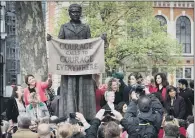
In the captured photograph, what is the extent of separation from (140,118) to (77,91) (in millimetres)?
2089

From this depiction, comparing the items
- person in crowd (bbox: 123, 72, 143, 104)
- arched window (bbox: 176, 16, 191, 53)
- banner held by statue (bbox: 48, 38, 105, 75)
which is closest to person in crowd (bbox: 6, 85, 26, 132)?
banner held by statue (bbox: 48, 38, 105, 75)

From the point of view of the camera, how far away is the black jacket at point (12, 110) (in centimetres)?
1022

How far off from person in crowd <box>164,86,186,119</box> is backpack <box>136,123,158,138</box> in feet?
12.5

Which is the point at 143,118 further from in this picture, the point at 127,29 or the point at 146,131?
the point at 127,29

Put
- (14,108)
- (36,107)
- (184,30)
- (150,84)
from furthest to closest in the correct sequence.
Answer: (184,30) < (150,84) < (14,108) < (36,107)

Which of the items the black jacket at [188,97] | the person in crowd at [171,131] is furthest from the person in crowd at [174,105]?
the person in crowd at [171,131]

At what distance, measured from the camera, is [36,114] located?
973 cm

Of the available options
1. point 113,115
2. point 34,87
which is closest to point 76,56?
point 34,87

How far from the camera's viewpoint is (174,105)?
1137 centimetres

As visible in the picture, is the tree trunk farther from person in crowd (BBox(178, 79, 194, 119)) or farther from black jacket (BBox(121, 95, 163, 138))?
black jacket (BBox(121, 95, 163, 138))

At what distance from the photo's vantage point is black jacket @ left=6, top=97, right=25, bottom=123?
1022cm

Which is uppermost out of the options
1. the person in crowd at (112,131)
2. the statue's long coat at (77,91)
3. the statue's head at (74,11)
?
the statue's head at (74,11)

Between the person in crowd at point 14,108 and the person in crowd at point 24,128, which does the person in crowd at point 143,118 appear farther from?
the person in crowd at point 14,108

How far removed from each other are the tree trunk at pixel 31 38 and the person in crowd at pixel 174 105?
4.41 m
